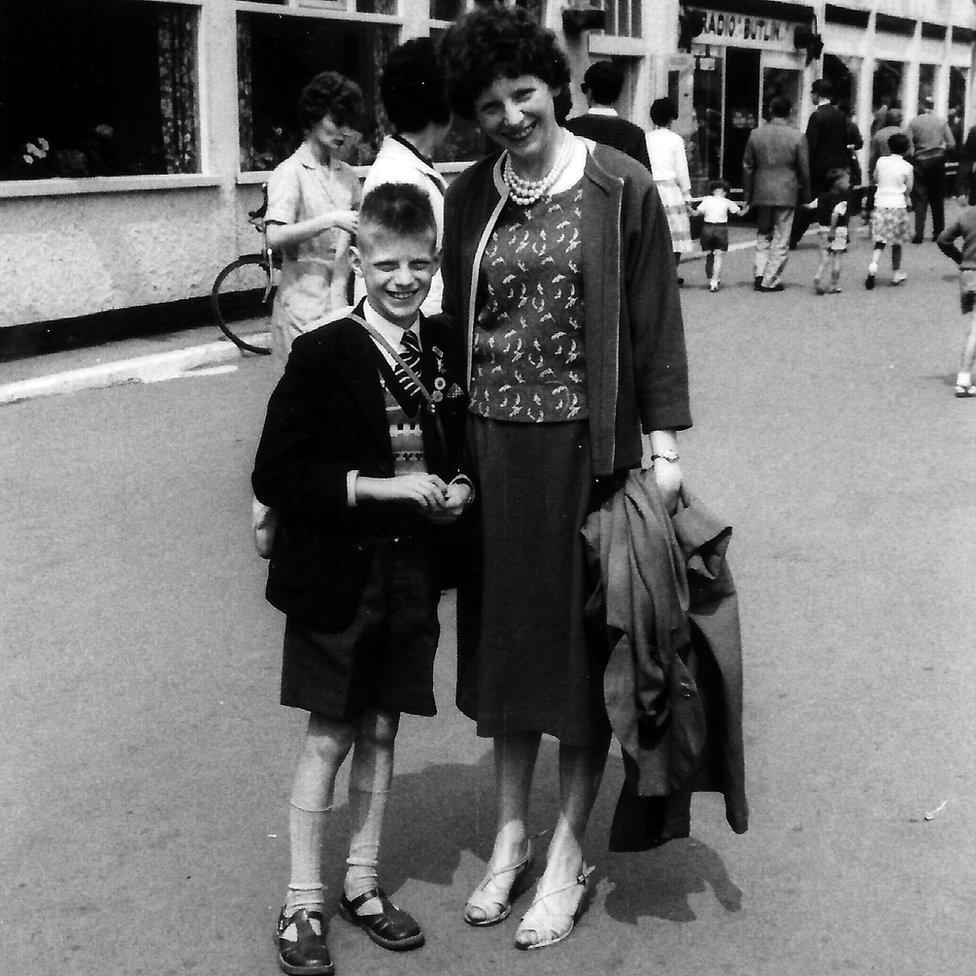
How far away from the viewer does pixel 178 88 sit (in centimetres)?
1374

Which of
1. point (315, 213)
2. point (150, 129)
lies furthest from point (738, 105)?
point (315, 213)

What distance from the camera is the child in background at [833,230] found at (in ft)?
51.8

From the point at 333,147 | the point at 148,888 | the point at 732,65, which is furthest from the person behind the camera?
the point at 732,65

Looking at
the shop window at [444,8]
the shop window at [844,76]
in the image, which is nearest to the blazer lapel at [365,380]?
the shop window at [444,8]

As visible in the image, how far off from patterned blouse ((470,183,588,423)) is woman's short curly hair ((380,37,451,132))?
54.9 inches

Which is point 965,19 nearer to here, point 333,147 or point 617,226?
point 333,147

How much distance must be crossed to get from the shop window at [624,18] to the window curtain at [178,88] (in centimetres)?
869

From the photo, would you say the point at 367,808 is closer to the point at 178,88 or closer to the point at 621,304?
the point at 621,304

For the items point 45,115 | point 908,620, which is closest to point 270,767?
point 908,620

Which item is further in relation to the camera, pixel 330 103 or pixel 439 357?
pixel 330 103

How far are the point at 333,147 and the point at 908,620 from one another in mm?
2683

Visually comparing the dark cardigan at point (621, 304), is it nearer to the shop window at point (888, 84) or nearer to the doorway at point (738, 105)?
the doorway at point (738, 105)

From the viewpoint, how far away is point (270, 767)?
4.33 meters

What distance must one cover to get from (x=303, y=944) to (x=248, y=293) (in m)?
11.0
